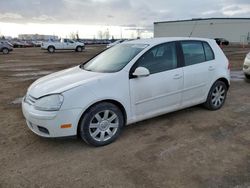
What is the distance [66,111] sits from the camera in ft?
11.0

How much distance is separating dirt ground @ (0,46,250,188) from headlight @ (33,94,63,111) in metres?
0.61

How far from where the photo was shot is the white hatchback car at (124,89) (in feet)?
11.1

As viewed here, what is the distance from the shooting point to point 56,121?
3.34 metres

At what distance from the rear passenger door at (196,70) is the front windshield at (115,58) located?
3.15ft

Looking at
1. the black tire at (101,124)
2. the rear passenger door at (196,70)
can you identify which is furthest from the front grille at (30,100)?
the rear passenger door at (196,70)

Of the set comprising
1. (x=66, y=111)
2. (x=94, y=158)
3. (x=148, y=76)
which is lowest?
(x=94, y=158)

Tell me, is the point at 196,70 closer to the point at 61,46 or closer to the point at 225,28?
the point at 61,46

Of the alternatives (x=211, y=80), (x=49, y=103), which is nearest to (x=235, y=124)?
(x=211, y=80)

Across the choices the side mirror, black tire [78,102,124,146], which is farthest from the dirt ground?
the side mirror

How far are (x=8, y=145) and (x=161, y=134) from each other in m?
2.45

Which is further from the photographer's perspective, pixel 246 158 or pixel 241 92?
pixel 241 92

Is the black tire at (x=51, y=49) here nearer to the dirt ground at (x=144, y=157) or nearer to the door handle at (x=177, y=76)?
the dirt ground at (x=144, y=157)

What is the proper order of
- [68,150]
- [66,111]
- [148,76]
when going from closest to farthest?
1. [66,111]
2. [68,150]
3. [148,76]

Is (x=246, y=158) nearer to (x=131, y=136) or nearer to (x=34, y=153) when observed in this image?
(x=131, y=136)
